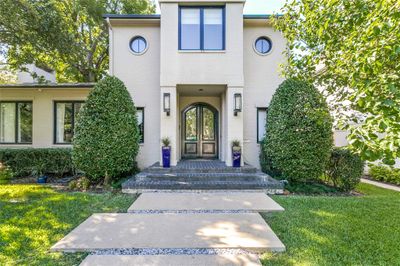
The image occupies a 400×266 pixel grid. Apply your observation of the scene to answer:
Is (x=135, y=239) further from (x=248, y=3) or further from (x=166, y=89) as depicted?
(x=248, y=3)

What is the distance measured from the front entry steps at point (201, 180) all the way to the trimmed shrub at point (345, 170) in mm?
2160

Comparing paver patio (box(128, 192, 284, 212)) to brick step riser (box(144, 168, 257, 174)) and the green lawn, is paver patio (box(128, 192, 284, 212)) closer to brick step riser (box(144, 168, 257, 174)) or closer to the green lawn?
the green lawn

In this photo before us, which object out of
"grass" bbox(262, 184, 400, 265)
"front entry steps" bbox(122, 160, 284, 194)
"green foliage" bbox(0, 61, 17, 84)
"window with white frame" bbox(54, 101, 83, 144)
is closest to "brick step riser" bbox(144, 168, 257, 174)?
"front entry steps" bbox(122, 160, 284, 194)

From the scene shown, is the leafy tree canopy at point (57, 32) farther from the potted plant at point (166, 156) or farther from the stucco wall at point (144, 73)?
the potted plant at point (166, 156)

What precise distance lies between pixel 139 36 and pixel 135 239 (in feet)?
28.7

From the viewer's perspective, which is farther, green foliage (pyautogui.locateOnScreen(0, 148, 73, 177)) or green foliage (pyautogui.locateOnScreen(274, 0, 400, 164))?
green foliage (pyautogui.locateOnScreen(0, 148, 73, 177))

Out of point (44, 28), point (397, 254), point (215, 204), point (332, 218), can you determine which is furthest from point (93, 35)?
point (397, 254)

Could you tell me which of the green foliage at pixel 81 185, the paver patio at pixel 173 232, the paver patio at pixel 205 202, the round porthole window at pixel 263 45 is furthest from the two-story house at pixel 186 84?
the paver patio at pixel 173 232

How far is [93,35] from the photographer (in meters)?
17.1

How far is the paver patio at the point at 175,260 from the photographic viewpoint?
11.0ft

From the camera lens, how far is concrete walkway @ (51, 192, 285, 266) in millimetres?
3537

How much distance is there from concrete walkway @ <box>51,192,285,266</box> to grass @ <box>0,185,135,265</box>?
27cm

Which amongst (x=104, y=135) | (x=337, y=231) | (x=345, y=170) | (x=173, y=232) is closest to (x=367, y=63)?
(x=337, y=231)

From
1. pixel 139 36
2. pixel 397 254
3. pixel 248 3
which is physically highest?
pixel 248 3
